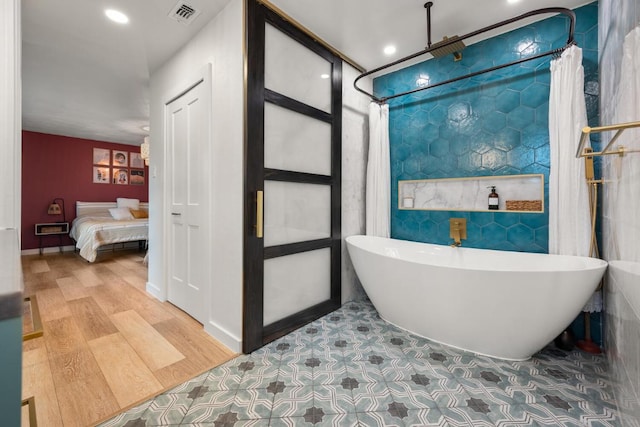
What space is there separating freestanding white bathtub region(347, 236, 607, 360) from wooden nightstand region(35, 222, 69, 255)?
6561 mm

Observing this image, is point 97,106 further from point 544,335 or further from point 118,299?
point 544,335

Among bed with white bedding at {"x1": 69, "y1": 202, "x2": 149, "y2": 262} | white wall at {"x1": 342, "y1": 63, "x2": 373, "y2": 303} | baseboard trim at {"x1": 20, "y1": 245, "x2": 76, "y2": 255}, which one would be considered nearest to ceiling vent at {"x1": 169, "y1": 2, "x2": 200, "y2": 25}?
white wall at {"x1": 342, "y1": 63, "x2": 373, "y2": 303}

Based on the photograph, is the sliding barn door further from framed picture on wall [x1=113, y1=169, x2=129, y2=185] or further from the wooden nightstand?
framed picture on wall [x1=113, y1=169, x2=129, y2=185]

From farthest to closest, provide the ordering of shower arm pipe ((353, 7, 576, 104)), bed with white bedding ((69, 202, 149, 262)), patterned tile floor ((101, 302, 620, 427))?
1. bed with white bedding ((69, 202, 149, 262))
2. shower arm pipe ((353, 7, 576, 104))
3. patterned tile floor ((101, 302, 620, 427))

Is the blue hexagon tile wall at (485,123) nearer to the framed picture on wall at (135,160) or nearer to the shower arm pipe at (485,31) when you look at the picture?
the shower arm pipe at (485,31)

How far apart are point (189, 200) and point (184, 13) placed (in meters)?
1.45

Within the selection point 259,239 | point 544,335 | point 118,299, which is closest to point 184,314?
point 118,299

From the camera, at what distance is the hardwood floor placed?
141cm

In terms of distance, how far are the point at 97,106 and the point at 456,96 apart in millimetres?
4947

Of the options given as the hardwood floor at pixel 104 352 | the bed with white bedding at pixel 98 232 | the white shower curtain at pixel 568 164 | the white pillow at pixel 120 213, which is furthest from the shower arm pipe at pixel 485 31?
the white pillow at pixel 120 213

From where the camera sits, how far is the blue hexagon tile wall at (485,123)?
2086 mm

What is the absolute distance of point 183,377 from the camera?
5.23 feet

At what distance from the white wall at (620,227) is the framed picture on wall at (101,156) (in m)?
8.22

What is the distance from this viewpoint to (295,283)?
2.22 meters
